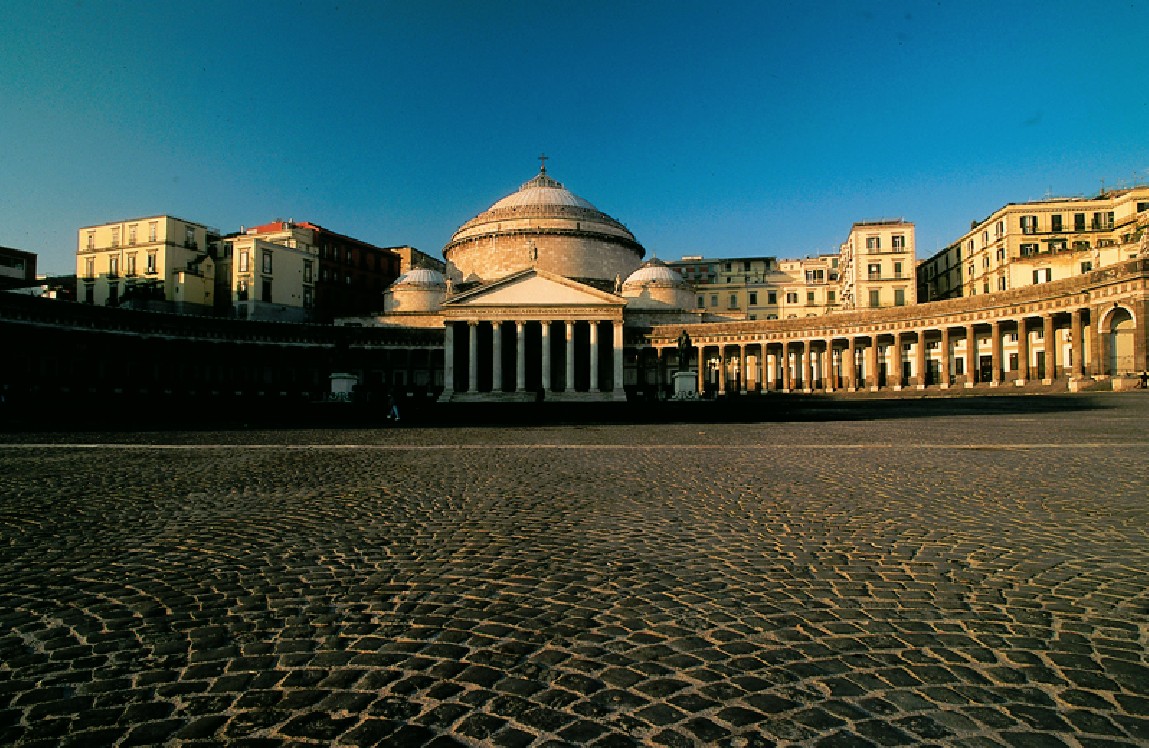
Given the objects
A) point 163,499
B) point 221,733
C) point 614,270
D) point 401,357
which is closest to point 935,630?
point 221,733

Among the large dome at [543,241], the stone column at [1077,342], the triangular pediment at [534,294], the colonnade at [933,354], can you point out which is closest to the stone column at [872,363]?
the colonnade at [933,354]

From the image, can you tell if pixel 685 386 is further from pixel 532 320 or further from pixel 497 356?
pixel 497 356

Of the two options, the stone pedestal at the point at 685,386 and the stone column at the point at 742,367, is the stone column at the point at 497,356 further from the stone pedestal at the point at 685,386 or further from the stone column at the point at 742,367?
the stone column at the point at 742,367

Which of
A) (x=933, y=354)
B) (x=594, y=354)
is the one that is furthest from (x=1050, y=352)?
(x=594, y=354)

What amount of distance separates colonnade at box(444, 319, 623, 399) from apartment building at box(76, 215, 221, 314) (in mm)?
24218

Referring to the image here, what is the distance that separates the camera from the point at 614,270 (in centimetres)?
7344

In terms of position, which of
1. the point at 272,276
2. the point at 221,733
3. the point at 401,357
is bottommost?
the point at 221,733

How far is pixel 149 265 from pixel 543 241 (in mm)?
36022

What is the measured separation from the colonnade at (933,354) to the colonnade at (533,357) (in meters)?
7.53

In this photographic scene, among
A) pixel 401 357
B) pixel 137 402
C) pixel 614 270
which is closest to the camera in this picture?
pixel 137 402

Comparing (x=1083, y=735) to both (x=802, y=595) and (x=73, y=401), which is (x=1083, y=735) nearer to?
(x=802, y=595)

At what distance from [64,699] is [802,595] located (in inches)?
143

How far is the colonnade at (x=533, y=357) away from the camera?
55.1 metres

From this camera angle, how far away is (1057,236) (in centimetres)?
5806
